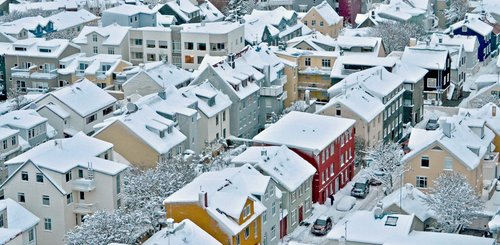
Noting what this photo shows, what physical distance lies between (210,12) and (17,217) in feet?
241

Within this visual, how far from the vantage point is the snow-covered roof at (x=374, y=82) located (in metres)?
75.9

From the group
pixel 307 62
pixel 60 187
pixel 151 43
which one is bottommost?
pixel 60 187

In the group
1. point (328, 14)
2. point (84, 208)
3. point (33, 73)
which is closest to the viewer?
point (84, 208)

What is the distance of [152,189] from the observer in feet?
192

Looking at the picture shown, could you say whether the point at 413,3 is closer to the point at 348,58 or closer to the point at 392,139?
the point at 348,58

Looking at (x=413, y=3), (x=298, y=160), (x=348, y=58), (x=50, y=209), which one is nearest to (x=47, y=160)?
(x=50, y=209)

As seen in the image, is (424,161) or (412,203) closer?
(412,203)

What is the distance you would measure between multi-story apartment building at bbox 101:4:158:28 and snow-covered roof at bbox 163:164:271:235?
53843mm

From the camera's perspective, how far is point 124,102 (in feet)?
259

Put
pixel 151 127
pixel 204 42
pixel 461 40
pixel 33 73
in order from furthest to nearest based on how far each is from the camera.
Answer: pixel 461 40 < pixel 204 42 < pixel 33 73 < pixel 151 127

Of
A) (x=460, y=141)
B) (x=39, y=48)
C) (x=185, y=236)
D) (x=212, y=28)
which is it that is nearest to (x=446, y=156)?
(x=460, y=141)

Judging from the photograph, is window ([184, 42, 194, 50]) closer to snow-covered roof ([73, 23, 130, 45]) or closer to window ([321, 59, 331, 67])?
snow-covered roof ([73, 23, 130, 45])

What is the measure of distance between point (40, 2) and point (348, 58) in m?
62.0

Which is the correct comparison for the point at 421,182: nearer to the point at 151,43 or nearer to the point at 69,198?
the point at 69,198
